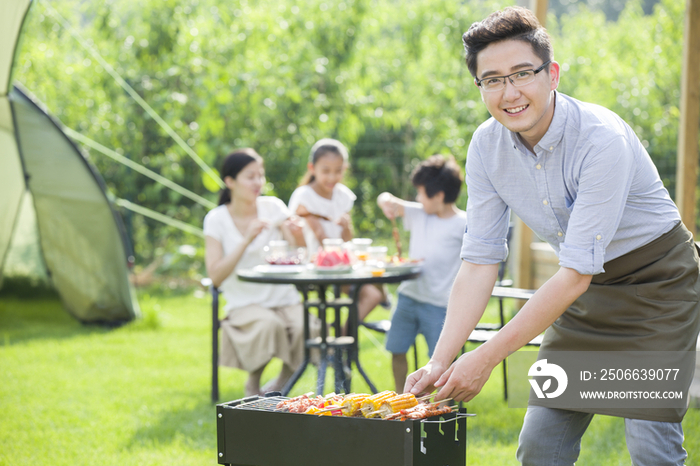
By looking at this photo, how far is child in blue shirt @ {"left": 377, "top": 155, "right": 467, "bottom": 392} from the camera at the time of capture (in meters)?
3.52

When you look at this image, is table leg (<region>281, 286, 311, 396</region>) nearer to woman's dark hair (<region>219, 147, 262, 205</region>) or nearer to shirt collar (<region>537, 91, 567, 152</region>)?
woman's dark hair (<region>219, 147, 262, 205</region>)

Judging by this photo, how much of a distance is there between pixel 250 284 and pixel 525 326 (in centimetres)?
253

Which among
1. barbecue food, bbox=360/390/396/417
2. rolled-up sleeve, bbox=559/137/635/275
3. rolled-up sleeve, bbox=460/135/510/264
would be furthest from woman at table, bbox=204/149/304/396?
rolled-up sleeve, bbox=559/137/635/275

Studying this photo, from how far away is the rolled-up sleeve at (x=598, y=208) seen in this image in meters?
1.57

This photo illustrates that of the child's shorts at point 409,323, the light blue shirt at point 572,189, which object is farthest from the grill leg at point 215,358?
the light blue shirt at point 572,189

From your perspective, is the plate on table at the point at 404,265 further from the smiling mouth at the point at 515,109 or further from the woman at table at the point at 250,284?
the smiling mouth at the point at 515,109

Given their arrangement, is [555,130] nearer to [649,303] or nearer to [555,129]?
[555,129]

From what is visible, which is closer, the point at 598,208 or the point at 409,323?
the point at 598,208

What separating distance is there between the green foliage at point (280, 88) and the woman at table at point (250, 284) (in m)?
2.72

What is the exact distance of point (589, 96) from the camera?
7.73m

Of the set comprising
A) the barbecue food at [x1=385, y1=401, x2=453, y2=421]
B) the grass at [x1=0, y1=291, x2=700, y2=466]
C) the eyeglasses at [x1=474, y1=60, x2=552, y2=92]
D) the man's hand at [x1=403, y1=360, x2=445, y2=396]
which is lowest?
the grass at [x1=0, y1=291, x2=700, y2=466]

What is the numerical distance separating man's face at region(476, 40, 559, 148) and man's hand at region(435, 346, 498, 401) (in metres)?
0.53

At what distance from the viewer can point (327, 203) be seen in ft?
14.4

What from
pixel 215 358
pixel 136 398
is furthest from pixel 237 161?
pixel 136 398
